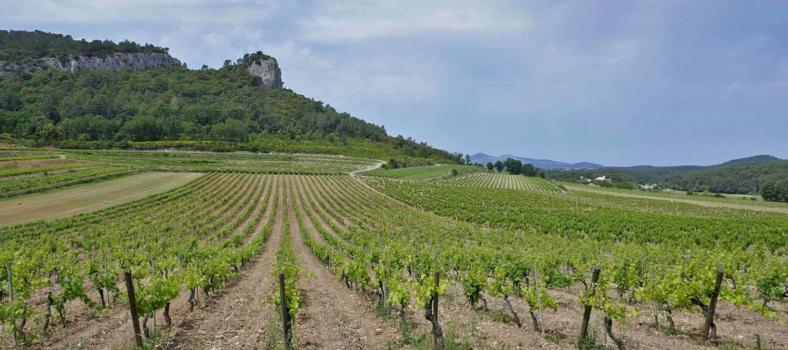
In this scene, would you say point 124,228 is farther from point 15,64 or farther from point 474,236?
point 15,64

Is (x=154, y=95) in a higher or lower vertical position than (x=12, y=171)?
higher

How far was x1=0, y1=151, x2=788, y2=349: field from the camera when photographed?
10742 mm

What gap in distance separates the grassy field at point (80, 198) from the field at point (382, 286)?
4.34 metres

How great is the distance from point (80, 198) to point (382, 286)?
52569mm

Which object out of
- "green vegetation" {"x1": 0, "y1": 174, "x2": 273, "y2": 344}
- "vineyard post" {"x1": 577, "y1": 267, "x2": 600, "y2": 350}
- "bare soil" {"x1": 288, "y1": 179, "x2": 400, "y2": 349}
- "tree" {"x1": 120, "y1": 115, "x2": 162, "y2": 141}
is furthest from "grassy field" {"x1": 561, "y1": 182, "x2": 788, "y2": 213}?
"tree" {"x1": 120, "y1": 115, "x2": 162, "y2": 141}

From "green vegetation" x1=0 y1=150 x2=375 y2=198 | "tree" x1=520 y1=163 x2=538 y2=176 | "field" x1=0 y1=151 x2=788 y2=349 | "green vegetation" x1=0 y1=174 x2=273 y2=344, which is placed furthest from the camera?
"tree" x1=520 y1=163 x2=538 y2=176

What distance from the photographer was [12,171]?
60.0 metres

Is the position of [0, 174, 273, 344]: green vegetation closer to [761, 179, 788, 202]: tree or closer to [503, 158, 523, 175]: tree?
[761, 179, 788, 202]: tree

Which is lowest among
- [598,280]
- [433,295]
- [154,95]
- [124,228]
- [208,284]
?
[124,228]

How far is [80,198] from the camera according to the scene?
50250 millimetres

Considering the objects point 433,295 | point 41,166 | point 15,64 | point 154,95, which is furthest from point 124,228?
point 15,64

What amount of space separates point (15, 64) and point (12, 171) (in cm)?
19263

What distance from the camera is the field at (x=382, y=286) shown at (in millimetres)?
10742

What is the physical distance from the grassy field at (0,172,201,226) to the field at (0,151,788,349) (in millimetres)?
4342
